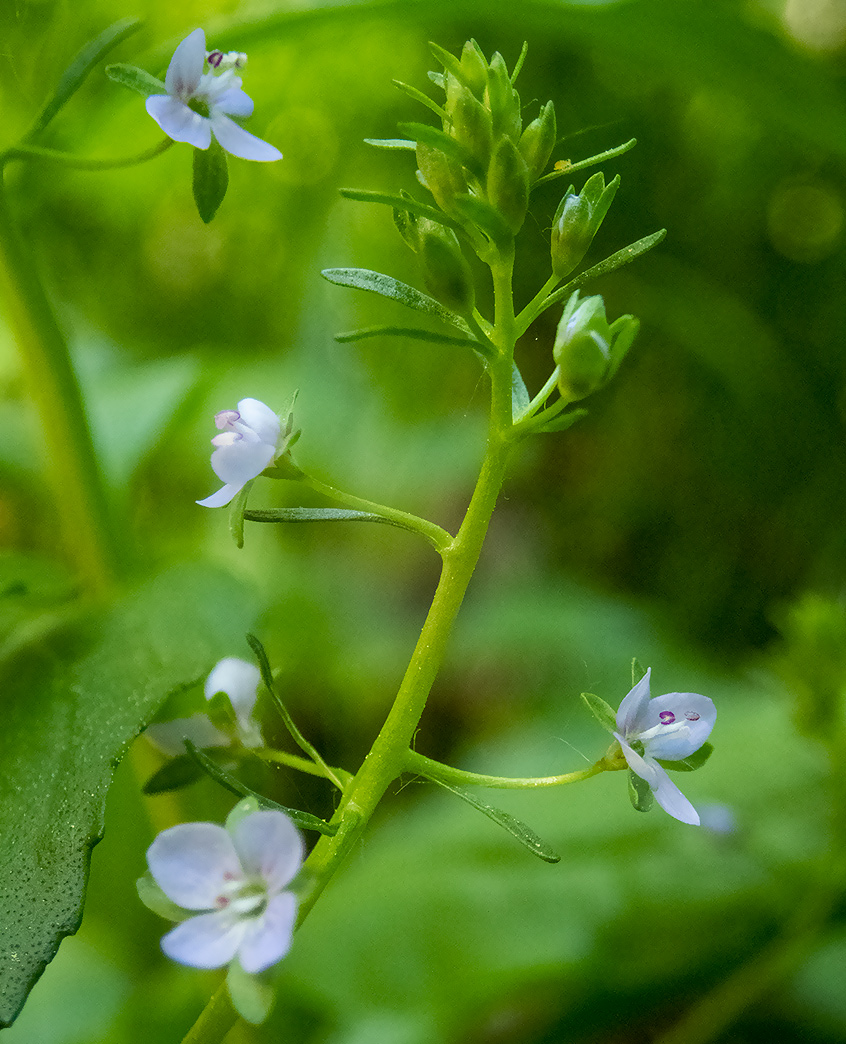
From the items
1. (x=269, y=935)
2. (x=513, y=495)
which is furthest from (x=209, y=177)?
(x=513, y=495)

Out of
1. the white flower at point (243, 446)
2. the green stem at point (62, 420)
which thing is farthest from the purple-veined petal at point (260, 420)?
the green stem at point (62, 420)

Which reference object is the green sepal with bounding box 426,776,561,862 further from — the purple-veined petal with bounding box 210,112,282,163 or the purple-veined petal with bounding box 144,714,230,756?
the purple-veined petal with bounding box 210,112,282,163

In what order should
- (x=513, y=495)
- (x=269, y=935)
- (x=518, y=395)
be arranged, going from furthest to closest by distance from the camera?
(x=513, y=495) → (x=518, y=395) → (x=269, y=935)

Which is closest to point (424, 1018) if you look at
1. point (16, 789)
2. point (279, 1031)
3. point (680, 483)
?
point (279, 1031)

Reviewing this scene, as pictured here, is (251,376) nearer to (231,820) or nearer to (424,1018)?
(424,1018)

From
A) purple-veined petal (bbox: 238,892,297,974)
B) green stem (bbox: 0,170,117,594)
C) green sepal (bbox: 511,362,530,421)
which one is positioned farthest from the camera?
green stem (bbox: 0,170,117,594)

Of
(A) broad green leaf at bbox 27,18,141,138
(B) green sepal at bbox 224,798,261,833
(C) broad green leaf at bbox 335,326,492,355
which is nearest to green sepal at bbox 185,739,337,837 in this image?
(B) green sepal at bbox 224,798,261,833

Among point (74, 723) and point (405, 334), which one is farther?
point (74, 723)

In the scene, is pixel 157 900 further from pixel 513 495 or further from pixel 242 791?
pixel 513 495
